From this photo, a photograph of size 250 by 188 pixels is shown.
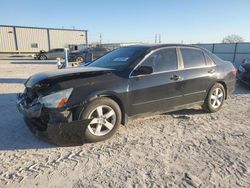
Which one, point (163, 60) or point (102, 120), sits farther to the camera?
point (163, 60)

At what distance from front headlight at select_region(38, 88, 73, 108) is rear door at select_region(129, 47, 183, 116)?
44.7 inches

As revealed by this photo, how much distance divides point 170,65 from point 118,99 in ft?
4.56

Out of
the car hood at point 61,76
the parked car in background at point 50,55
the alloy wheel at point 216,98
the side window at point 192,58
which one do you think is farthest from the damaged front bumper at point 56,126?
the parked car in background at point 50,55

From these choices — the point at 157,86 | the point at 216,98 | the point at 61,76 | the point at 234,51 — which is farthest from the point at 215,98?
the point at 234,51

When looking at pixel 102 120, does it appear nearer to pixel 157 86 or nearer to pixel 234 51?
pixel 157 86

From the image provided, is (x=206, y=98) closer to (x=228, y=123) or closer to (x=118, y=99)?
(x=228, y=123)

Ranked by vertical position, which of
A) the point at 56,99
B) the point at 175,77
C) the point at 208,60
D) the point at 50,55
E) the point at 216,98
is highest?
the point at 208,60

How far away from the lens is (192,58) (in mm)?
5117

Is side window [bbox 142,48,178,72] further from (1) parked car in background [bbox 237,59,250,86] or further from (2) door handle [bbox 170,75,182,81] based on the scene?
(1) parked car in background [bbox 237,59,250,86]

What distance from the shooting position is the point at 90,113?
3.67 metres

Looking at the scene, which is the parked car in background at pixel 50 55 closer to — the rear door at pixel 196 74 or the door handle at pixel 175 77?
the rear door at pixel 196 74

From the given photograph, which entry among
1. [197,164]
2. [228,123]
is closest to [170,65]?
[228,123]

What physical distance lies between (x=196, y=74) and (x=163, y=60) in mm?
892

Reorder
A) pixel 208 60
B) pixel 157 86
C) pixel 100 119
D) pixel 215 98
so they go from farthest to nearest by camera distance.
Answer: pixel 215 98 → pixel 208 60 → pixel 157 86 → pixel 100 119
